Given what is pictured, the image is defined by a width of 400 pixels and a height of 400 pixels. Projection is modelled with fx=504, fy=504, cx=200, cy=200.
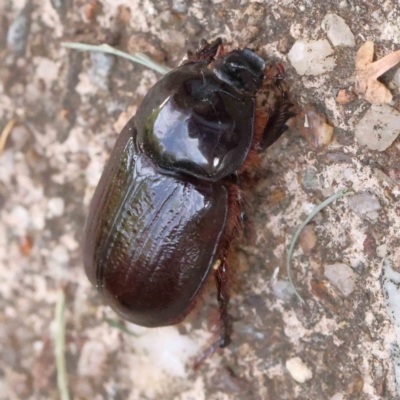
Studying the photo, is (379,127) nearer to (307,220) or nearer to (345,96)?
(345,96)

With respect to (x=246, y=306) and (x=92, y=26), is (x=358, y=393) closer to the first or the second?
(x=246, y=306)

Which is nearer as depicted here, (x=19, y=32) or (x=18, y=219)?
(x=19, y=32)

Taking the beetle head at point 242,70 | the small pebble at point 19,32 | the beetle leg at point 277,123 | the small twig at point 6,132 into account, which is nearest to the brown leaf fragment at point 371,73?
the beetle leg at point 277,123

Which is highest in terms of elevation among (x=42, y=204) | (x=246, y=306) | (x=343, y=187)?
(x=343, y=187)

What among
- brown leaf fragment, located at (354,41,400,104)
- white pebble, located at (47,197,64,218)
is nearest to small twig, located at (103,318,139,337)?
white pebble, located at (47,197,64,218)

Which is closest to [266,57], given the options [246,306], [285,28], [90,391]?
[285,28]

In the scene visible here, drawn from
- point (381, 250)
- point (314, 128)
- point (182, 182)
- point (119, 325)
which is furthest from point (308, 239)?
point (119, 325)

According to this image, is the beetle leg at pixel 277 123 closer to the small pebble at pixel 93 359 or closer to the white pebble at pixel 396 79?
the white pebble at pixel 396 79
